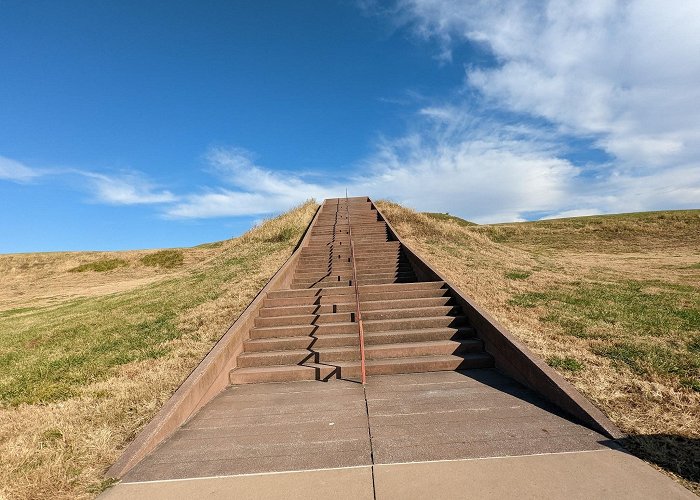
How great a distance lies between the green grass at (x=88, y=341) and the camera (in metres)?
6.93

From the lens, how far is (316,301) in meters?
9.16

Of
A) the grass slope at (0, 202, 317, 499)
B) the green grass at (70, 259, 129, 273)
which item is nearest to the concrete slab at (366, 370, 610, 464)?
the grass slope at (0, 202, 317, 499)

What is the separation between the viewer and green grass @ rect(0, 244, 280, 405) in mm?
6926

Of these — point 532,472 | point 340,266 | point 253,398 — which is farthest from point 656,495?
point 340,266

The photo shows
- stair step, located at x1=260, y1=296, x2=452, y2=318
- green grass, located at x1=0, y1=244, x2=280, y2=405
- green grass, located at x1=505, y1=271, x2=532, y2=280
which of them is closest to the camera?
green grass, located at x1=0, y1=244, x2=280, y2=405

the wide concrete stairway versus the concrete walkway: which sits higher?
the wide concrete stairway

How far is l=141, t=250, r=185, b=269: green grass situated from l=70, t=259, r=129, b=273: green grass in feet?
5.93

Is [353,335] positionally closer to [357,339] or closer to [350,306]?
[357,339]

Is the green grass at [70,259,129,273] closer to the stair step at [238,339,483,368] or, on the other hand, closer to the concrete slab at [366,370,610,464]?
the stair step at [238,339,483,368]

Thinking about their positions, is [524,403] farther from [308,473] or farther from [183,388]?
[183,388]

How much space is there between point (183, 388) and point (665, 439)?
5.78 meters

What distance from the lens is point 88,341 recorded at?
9.44 m

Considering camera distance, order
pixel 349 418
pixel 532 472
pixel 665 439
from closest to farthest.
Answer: pixel 532 472, pixel 665 439, pixel 349 418

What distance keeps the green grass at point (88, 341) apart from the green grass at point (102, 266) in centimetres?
1891
